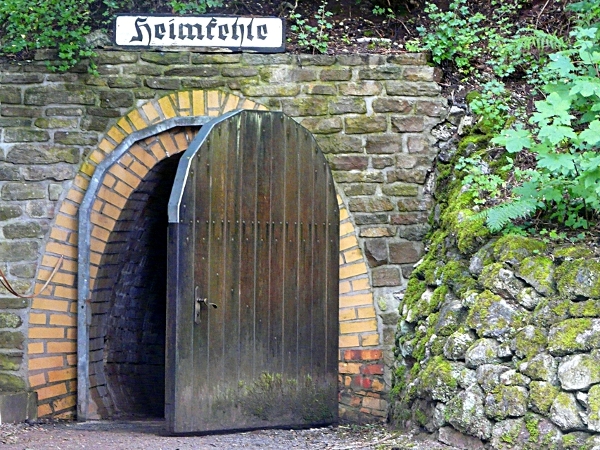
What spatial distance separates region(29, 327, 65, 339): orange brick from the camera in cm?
666

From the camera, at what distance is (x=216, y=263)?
607cm

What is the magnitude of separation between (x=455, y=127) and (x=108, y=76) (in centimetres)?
277

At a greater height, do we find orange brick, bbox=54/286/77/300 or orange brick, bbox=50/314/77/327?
orange brick, bbox=54/286/77/300

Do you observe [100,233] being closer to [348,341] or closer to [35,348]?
[35,348]

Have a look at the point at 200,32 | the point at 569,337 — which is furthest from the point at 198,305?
the point at 569,337

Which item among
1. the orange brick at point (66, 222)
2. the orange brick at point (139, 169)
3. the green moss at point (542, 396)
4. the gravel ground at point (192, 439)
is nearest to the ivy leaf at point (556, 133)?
the green moss at point (542, 396)

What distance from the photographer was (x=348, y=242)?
6.80m

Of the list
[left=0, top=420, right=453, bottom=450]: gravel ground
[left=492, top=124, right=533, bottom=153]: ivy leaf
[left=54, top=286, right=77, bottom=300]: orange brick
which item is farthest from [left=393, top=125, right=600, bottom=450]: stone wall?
[left=54, top=286, right=77, bottom=300]: orange brick

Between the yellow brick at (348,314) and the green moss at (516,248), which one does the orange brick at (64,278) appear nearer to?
the yellow brick at (348,314)

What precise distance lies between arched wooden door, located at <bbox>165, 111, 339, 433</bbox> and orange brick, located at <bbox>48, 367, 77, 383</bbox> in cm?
128

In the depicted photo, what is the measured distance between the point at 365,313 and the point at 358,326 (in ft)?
0.38

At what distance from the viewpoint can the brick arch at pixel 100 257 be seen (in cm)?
670

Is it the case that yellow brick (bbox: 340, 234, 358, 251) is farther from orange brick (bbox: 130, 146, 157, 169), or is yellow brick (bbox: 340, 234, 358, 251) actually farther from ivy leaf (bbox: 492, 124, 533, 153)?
ivy leaf (bbox: 492, 124, 533, 153)

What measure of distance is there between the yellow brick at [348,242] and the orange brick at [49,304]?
7.18 ft
